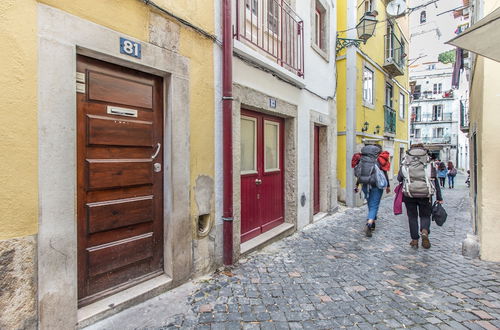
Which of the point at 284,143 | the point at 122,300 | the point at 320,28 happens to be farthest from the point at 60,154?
the point at 320,28

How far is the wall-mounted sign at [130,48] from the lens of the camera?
2563 mm

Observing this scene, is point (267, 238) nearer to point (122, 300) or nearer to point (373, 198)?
point (373, 198)

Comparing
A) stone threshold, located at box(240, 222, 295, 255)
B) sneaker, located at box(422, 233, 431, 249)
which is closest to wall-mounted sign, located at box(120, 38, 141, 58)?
stone threshold, located at box(240, 222, 295, 255)

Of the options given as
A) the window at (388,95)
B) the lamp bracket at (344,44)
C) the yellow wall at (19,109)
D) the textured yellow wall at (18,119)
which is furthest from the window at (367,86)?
the textured yellow wall at (18,119)

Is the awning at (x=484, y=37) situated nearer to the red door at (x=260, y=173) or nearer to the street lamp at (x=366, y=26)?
the red door at (x=260, y=173)

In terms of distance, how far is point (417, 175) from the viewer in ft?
14.4

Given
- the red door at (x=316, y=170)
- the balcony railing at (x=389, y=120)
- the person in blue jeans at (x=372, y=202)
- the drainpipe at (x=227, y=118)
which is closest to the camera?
the drainpipe at (x=227, y=118)

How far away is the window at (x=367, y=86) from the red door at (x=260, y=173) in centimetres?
508

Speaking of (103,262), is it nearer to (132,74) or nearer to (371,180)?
(132,74)

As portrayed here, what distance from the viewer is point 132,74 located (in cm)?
284

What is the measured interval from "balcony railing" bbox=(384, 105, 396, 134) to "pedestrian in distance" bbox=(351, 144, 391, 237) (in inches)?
249

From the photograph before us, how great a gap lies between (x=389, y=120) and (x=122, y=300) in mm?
11770

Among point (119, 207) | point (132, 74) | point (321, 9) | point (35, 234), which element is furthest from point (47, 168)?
point (321, 9)

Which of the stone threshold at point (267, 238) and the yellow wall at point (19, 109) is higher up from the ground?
the yellow wall at point (19, 109)
